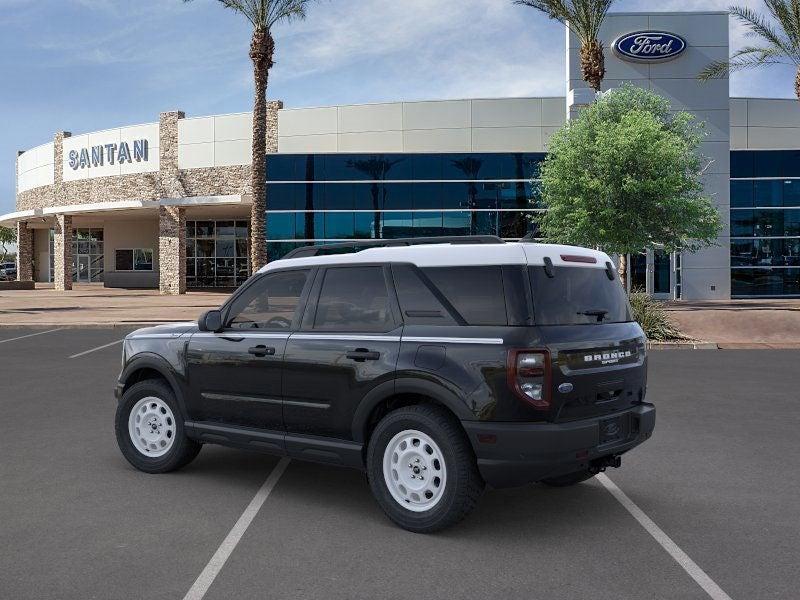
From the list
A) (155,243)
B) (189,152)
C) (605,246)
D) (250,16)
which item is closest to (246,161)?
(189,152)

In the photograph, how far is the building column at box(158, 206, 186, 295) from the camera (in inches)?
1640

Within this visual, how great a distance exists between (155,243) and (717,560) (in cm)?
5337

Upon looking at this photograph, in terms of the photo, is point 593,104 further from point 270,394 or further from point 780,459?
point 270,394

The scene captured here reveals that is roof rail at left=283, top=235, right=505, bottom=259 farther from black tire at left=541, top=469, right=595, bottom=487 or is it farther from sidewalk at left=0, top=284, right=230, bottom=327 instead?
sidewalk at left=0, top=284, right=230, bottom=327

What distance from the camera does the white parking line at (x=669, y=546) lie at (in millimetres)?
4047

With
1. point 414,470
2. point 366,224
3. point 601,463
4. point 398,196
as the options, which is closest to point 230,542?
point 414,470

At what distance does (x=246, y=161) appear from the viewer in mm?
39625

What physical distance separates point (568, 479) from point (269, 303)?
2.66 metres

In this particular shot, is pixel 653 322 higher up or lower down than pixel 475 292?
lower down

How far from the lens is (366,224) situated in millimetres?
35875

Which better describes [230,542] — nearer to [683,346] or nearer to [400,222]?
[683,346]

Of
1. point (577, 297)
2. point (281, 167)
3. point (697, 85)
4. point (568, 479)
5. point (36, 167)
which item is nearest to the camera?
point (577, 297)

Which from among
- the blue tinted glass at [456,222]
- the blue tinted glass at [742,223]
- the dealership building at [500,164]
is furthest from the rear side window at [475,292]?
the blue tinted glass at [742,223]

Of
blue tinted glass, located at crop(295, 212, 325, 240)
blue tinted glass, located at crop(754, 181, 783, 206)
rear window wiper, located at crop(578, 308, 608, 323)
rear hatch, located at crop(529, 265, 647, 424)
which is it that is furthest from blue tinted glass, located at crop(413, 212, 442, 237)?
rear window wiper, located at crop(578, 308, 608, 323)
